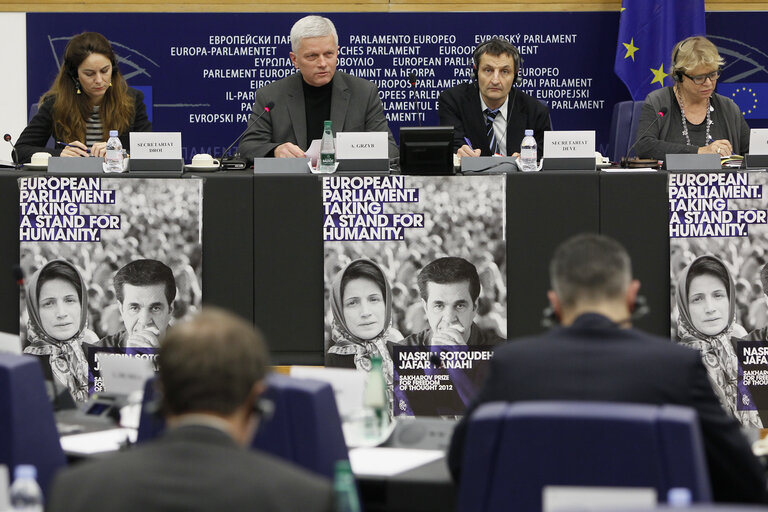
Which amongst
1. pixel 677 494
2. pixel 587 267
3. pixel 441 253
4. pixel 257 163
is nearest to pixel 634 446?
pixel 677 494

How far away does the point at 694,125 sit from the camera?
5.46 m

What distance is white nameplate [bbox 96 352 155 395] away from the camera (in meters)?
2.74

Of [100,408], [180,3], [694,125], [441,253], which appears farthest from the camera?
[180,3]

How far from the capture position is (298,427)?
83.4 inches

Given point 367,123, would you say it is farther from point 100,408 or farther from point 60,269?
point 100,408

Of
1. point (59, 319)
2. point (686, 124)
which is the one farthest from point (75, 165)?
point (686, 124)

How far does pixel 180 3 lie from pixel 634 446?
6.05 m

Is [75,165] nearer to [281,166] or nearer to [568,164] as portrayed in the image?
[281,166]

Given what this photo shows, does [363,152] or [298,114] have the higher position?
[298,114]

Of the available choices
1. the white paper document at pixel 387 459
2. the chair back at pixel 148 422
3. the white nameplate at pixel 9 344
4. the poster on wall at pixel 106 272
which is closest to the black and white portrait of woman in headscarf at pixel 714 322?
the poster on wall at pixel 106 272

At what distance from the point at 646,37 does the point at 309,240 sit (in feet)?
10.7

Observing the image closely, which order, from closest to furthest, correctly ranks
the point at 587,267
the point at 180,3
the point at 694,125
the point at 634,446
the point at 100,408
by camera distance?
1. the point at 634,446
2. the point at 587,267
3. the point at 100,408
4. the point at 694,125
5. the point at 180,3

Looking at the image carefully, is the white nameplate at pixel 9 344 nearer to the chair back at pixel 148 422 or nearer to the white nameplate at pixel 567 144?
the chair back at pixel 148 422

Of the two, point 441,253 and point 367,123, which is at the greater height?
point 367,123
